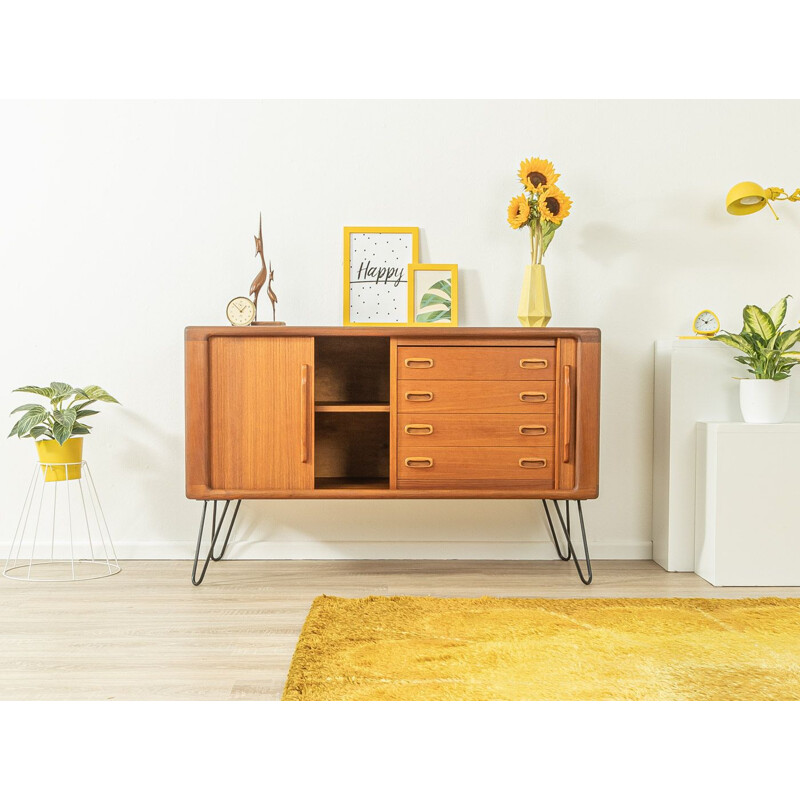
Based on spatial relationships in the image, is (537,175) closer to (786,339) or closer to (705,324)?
(705,324)

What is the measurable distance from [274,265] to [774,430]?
1795mm

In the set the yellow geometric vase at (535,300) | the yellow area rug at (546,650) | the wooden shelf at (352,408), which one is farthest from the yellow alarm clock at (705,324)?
the wooden shelf at (352,408)

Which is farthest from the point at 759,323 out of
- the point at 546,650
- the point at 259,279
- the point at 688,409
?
the point at 259,279

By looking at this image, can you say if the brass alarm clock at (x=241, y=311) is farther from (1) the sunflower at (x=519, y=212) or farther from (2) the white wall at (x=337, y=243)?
(1) the sunflower at (x=519, y=212)

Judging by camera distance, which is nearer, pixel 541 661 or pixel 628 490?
pixel 541 661

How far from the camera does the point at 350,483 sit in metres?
2.59

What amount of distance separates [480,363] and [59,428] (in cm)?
139

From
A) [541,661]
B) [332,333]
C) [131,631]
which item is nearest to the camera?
[541,661]

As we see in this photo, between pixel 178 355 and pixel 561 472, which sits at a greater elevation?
pixel 178 355

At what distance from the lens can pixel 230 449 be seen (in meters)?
2.43

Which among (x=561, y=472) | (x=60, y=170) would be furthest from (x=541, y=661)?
(x=60, y=170)

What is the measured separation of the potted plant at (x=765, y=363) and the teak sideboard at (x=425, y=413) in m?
0.55
